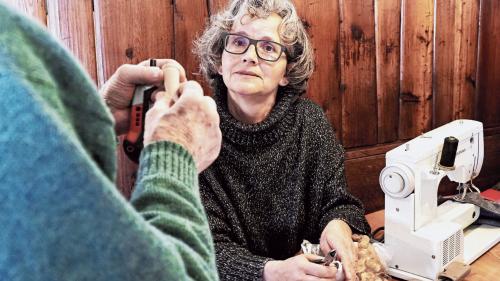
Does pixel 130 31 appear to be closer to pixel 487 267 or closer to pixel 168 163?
pixel 168 163

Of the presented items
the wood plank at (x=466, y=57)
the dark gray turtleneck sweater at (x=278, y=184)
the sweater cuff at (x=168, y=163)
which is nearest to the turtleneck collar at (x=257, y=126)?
the dark gray turtleneck sweater at (x=278, y=184)

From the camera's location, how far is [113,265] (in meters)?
0.42

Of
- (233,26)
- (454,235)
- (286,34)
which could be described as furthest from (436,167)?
(233,26)

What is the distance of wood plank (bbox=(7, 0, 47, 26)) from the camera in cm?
132

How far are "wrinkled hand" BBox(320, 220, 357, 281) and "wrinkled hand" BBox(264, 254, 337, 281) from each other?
65 millimetres

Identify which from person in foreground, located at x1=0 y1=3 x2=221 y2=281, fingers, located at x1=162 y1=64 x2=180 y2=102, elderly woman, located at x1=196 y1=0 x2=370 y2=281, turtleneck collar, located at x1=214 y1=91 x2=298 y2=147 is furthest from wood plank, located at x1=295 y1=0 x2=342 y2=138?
person in foreground, located at x1=0 y1=3 x2=221 y2=281

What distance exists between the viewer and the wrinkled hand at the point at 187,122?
1.94 ft

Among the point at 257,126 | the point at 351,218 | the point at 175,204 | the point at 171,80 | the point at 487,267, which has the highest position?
the point at 171,80

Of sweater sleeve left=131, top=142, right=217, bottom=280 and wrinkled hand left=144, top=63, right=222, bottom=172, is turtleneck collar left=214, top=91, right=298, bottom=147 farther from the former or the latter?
sweater sleeve left=131, top=142, right=217, bottom=280

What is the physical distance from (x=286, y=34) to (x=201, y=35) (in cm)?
30

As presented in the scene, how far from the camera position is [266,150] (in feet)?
4.97

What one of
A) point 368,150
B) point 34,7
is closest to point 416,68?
point 368,150

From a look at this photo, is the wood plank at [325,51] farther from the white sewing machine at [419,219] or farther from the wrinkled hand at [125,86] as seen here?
the wrinkled hand at [125,86]

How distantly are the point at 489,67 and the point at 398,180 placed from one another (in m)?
1.47
